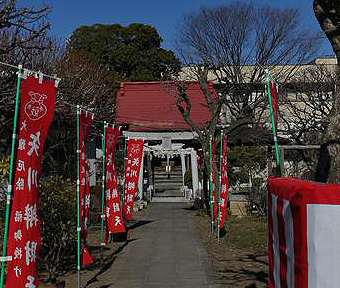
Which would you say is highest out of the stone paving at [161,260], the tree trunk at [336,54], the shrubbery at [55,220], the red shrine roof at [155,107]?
the red shrine roof at [155,107]

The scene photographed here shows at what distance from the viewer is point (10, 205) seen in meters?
5.28

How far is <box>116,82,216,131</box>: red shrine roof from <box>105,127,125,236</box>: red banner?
13.3 meters

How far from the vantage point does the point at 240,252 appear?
11031 millimetres

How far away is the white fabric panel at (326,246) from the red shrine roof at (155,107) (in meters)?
21.5

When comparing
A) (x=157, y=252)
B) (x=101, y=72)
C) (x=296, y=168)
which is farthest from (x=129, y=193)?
(x=101, y=72)

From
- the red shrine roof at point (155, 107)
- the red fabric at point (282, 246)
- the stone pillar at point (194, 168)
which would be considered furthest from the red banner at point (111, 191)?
the red shrine roof at point (155, 107)

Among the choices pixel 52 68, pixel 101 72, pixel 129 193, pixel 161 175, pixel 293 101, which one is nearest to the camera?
pixel 129 193

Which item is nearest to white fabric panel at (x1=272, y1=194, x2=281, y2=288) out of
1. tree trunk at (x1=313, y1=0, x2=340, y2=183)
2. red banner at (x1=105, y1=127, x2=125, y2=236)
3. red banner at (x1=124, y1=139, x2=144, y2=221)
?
tree trunk at (x1=313, y1=0, x2=340, y2=183)

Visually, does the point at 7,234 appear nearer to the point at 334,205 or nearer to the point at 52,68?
the point at 334,205

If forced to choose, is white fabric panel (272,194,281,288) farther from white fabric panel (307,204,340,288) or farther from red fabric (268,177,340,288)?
white fabric panel (307,204,340,288)

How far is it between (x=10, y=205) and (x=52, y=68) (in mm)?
15206

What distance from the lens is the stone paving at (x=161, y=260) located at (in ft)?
27.0

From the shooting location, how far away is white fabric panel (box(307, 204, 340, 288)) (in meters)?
2.38

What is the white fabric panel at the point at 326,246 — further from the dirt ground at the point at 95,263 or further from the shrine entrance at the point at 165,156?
the shrine entrance at the point at 165,156
